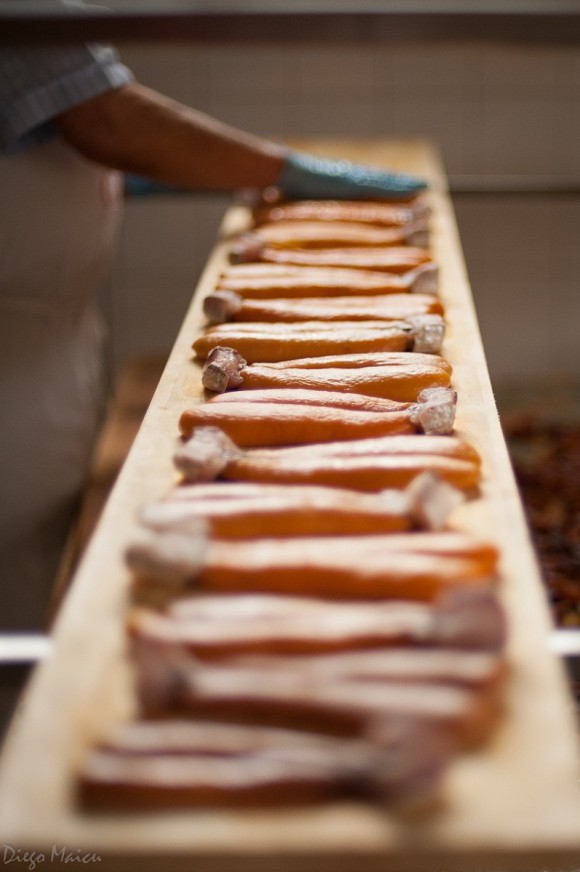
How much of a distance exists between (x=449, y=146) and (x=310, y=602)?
4601 millimetres

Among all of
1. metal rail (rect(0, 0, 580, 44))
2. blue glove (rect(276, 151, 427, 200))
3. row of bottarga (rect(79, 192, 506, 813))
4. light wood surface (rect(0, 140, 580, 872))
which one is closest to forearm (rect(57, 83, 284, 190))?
blue glove (rect(276, 151, 427, 200))

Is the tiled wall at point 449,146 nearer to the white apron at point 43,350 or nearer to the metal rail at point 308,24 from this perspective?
the white apron at point 43,350

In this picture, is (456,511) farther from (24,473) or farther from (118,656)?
(24,473)

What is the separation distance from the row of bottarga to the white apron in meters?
0.91

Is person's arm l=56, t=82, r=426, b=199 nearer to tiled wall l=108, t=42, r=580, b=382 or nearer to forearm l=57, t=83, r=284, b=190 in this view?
forearm l=57, t=83, r=284, b=190

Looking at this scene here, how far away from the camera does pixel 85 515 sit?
2799 millimetres

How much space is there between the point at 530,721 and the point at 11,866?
495 millimetres

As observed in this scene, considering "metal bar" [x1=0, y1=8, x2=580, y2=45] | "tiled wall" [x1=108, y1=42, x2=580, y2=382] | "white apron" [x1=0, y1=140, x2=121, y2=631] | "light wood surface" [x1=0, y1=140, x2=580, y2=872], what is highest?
"tiled wall" [x1=108, y1=42, x2=580, y2=382]

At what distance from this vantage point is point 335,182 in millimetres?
2871

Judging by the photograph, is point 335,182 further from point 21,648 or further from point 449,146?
point 449,146

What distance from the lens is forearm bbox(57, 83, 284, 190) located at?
2182 mm

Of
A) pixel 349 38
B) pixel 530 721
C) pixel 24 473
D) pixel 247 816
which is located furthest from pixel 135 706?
pixel 24 473

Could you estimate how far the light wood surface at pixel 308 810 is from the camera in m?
0.80

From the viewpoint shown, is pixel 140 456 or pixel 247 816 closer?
pixel 247 816
